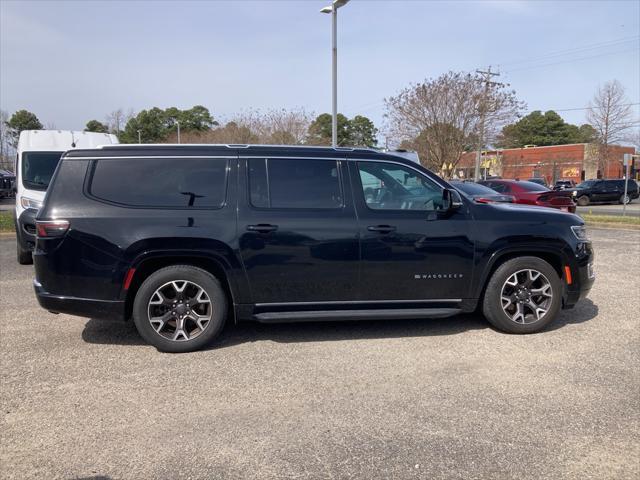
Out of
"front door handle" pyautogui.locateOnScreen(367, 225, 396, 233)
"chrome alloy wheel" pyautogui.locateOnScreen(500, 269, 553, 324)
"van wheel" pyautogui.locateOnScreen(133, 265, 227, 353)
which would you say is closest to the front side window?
"front door handle" pyautogui.locateOnScreen(367, 225, 396, 233)

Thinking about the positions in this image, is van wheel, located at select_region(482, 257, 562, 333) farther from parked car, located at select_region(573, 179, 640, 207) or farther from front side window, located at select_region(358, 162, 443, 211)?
parked car, located at select_region(573, 179, 640, 207)

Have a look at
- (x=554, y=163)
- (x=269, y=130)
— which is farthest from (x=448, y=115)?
(x=554, y=163)

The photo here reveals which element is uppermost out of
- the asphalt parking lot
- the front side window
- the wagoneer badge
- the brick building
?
the brick building

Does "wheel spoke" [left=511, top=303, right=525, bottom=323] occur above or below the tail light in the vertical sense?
below

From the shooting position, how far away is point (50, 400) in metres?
3.66

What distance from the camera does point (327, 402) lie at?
3617 mm

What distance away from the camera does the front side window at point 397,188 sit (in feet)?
15.9

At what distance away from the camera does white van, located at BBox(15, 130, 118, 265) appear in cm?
869

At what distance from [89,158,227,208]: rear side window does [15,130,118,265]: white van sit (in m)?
4.68

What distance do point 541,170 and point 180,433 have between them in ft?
209

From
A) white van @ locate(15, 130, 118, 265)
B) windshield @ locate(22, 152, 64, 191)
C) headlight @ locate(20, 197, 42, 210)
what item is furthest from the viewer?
windshield @ locate(22, 152, 64, 191)

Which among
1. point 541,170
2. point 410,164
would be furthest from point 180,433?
point 541,170

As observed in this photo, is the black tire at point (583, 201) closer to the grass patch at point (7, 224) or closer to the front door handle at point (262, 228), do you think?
the grass patch at point (7, 224)

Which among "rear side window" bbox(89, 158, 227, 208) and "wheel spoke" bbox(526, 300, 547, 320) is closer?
"rear side window" bbox(89, 158, 227, 208)
